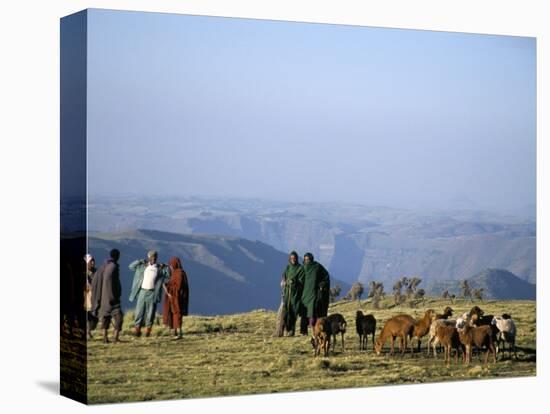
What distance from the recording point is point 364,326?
2323 centimetres

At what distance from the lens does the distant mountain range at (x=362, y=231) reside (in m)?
22.1

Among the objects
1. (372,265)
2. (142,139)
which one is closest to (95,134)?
(142,139)

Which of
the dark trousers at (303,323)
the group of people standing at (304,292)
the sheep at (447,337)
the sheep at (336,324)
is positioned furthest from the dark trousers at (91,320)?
the sheep at (447,337)

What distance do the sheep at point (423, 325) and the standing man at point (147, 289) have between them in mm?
3860

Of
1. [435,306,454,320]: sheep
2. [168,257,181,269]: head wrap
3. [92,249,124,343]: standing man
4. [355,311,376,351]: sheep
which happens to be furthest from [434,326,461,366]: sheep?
[92,249,124,343]: standing man

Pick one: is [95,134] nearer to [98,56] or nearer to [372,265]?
[98,56]

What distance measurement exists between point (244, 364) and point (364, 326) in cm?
206

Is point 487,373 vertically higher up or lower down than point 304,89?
lower down

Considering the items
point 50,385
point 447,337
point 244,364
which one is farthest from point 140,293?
point 447,337

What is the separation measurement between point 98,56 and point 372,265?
206 inches

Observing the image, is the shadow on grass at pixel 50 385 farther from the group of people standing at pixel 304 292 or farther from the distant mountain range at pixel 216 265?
the group of people standing at pixel 304 292

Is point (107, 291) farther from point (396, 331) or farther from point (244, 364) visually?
point (396, 331)

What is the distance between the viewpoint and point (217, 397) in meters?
21.8

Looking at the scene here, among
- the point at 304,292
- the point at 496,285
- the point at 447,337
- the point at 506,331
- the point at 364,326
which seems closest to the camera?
the point at 304,292
